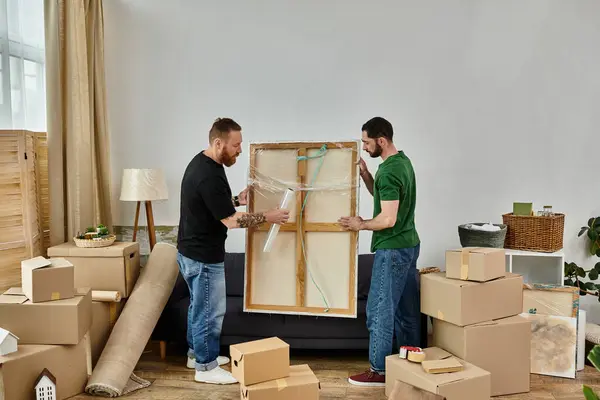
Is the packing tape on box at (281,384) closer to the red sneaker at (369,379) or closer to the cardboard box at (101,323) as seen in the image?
the red sneaker at (369,379)

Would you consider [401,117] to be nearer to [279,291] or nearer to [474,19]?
[474,19]

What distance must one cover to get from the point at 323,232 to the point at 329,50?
1.71 meters

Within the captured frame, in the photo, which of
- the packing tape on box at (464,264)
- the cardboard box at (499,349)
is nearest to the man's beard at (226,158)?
the packing tape on box at (464,264)

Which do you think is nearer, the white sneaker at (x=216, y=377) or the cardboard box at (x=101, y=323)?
the white sneaker at (x=216, y=377)

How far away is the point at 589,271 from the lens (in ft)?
13.4

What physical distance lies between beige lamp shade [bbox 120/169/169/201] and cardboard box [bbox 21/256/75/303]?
3.61ft

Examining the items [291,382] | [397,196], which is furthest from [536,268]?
[291,382]

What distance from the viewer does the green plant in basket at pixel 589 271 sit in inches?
155

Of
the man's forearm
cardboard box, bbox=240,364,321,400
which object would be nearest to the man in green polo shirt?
the man's forearm

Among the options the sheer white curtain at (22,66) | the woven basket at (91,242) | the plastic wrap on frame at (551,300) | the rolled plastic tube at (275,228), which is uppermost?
the sheer white curtain at (22,66)

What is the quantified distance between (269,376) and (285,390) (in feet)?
0.36

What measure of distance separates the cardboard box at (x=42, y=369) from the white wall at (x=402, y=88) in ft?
5.44

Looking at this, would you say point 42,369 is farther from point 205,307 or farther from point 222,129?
point 222,129

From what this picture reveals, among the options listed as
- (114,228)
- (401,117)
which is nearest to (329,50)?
(401,117)
